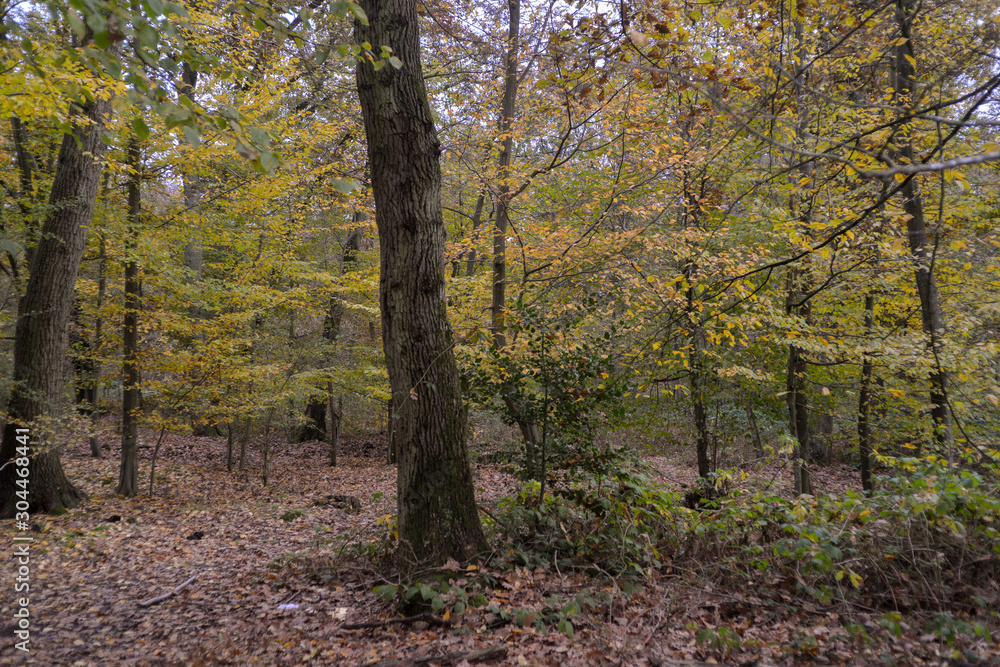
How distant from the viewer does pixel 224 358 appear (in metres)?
8.83

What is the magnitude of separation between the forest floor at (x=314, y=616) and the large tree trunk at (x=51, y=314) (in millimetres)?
685

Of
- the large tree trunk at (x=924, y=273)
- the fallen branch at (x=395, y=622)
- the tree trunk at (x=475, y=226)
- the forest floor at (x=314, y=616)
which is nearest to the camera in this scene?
the forest floor at (x=314, y=616)

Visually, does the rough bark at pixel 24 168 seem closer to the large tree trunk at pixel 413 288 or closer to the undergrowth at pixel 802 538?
the large tree trunk at pixel 413 288

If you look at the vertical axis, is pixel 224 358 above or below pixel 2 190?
below

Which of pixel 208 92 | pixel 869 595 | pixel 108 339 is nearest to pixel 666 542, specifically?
pixel 869 595

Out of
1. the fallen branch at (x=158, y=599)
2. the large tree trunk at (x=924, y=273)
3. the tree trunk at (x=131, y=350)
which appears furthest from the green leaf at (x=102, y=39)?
the large tree trunk at (x=924, y=273)

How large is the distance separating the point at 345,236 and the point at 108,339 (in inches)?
256

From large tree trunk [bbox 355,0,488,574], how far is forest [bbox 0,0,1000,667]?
0.03 meters

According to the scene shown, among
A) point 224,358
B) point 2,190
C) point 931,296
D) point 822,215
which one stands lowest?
point 224,358

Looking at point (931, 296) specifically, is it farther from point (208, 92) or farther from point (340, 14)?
point (208, 92)

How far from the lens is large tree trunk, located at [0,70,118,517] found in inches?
256

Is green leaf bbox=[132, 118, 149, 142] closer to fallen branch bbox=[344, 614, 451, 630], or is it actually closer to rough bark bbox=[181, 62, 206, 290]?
fallen branch bbox=[344, 614, 451, 630]

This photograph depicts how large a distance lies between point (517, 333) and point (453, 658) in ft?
11.9

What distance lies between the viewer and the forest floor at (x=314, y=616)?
3.07 metres
